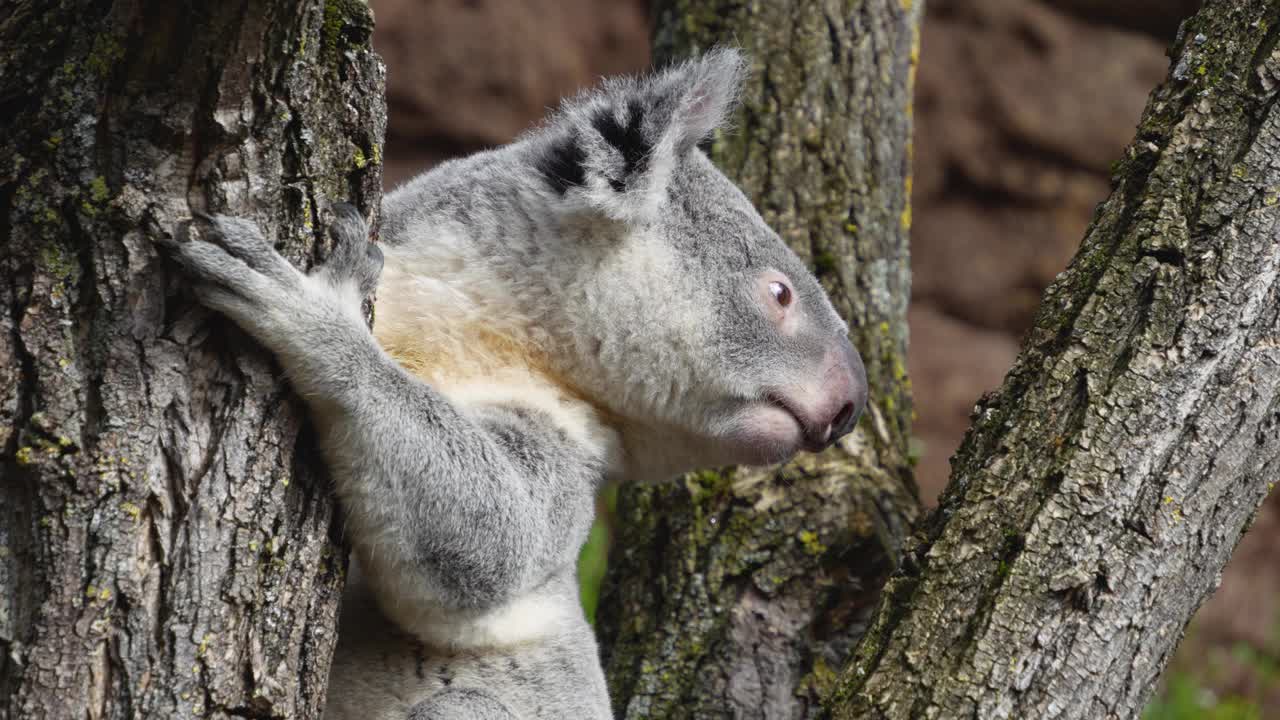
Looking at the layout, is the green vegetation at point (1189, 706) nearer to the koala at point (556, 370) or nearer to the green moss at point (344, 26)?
the koala at point (556, 370)

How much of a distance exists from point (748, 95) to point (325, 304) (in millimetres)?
2260

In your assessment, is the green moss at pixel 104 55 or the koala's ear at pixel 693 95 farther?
the koala's ear at pixel 693 95

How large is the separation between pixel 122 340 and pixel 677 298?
1.34 metres

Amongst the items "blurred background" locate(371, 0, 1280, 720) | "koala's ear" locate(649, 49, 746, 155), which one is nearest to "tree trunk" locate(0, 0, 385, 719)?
"koala's ear" locate(649, 49, 746, 155)

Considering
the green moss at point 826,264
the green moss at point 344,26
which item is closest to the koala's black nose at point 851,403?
the green moss at point 826,264

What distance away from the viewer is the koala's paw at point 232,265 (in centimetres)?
178

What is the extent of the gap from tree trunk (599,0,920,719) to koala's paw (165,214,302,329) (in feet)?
5.92

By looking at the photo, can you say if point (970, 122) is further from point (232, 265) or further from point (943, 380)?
point (232, 265)

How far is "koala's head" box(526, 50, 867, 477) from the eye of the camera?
268cm

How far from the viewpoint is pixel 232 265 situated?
5.91ft

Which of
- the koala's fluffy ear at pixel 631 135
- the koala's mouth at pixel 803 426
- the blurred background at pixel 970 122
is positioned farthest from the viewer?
the blurred background at pixel 970 122

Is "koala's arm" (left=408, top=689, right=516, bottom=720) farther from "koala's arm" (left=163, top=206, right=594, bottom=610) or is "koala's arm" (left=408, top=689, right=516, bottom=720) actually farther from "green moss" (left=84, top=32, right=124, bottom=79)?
"green moss" (left=84, top=32, right=124, bottom=79)

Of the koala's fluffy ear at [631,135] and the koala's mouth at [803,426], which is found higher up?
the koala's fluffy ear at [631,135]

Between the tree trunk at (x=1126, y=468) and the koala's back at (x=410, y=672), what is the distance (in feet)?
2.41
